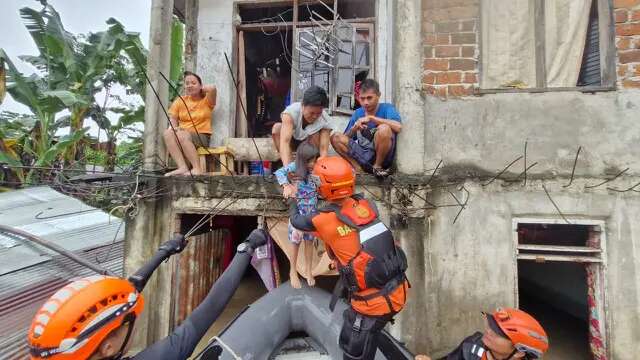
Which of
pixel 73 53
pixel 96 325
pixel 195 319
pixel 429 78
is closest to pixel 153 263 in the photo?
pixel 195 319

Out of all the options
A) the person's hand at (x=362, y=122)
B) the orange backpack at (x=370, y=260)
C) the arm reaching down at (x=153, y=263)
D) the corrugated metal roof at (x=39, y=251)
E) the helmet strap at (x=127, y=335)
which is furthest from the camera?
the corrugated metal roof at (x=39, y=251)

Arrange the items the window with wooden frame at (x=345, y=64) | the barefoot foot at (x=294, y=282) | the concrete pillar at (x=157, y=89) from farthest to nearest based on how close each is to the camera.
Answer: the window with wooden frame at (x=345, y=64), the concrete pillar at (x=157, y=89), the barefoot foot at (x=294, y=282)

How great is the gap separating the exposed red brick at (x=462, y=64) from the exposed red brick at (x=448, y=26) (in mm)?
352

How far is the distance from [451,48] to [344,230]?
253 centimetres

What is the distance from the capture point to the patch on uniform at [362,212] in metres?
2.53

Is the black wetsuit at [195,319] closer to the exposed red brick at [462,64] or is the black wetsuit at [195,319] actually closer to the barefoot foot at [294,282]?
the barefoot foot at [294,282]

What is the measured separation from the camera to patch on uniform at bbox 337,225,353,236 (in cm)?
249

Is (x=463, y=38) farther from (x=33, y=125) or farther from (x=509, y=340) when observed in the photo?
(x=33, y=125)

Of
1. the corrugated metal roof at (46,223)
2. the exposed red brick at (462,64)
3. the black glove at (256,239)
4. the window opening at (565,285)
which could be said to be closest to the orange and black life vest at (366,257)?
the black glove at (256,239)

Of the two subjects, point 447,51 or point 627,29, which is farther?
point 447,51

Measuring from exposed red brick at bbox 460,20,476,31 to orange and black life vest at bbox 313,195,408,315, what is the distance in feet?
8.17

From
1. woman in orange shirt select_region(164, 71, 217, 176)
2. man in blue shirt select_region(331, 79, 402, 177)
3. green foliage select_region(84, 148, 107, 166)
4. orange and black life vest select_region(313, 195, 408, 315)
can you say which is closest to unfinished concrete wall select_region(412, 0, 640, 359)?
man in blue shirt select_region(331, 79, 402, 177)

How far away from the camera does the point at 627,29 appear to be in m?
3.28

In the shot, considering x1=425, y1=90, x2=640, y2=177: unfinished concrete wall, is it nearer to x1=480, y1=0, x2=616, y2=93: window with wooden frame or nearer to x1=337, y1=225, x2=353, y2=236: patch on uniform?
x1=480, y1=0, x2=616, y2=93: window with wooden frame
